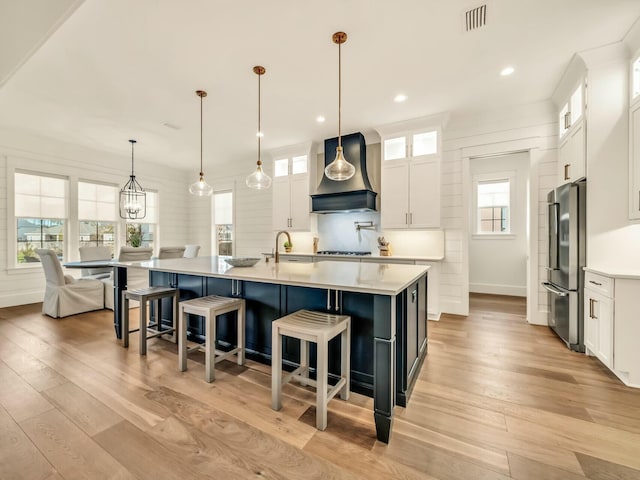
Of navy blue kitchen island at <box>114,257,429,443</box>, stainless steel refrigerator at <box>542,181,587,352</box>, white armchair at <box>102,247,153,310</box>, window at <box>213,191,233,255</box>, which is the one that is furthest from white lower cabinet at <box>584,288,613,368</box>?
window at <box>213,191,233,255</box>

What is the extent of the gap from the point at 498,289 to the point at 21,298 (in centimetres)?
896

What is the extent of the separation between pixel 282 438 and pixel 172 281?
7.69 feet

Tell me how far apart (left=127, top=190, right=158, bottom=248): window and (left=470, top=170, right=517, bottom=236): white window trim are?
24.5 feet

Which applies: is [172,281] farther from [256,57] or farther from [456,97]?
[456,97]

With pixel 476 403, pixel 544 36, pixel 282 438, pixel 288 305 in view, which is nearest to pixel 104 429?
pixel 282 438

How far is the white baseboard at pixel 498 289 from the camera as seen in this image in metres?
5.72

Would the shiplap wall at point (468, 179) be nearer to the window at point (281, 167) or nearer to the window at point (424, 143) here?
the window at point (424, 143)

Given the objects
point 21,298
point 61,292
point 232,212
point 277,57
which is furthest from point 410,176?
point 21,298

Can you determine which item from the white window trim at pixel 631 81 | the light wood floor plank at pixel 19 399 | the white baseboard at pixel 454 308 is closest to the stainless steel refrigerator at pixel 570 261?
the white window trim at pixel 631 81

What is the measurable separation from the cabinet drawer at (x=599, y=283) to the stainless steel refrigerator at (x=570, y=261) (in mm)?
121

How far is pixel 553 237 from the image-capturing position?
3.36 meters

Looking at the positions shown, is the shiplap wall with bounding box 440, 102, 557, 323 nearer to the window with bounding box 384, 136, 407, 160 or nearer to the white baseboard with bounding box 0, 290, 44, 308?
the window with bounding box 384, 136, 407, 160

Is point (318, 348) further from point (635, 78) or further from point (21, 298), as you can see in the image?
point (21, 298)

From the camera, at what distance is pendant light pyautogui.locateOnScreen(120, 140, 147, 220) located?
6.18 m
